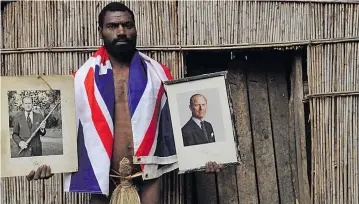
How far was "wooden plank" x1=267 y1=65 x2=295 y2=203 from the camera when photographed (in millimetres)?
3908

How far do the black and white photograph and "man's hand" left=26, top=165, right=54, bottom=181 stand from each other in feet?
0.23

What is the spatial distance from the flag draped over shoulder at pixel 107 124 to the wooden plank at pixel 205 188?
0.51 metres

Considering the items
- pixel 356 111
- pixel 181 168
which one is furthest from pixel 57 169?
pixel 356 111

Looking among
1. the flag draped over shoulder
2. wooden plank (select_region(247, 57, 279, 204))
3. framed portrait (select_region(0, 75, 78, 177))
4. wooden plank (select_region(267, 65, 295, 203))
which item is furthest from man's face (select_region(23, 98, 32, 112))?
wooden plank (select_region(267, 65, 295, 203))

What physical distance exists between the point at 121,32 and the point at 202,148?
0.73 metres

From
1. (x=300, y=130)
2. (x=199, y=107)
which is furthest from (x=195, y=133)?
(x=300, y=130)

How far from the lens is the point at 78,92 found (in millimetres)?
3287

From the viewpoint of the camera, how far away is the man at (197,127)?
10.6 feet

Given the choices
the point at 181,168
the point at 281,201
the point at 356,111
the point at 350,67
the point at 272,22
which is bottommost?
the point at 281,201

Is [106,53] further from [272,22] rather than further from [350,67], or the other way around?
[350,67]

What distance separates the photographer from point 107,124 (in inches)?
128

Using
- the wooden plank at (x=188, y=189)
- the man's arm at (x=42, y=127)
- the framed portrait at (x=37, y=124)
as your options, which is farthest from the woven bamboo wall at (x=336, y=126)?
the man's arm at (x=42, y=127)

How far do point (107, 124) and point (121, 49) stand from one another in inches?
15.7

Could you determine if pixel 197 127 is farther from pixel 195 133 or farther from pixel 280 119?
pixel 280 119
